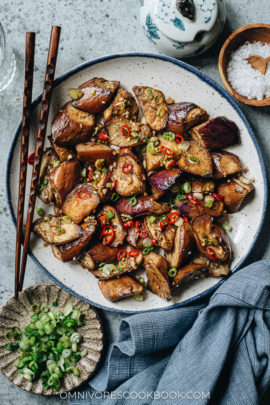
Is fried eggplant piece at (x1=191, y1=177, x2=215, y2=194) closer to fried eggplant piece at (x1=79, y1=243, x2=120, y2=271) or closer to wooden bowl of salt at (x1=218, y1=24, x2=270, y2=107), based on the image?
Answer: wooden bowl of salt at (x1=218, y1=24, x2=270, y2=107)

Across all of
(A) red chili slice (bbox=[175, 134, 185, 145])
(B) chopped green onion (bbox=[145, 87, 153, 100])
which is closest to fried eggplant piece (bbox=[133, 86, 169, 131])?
(B) chopped green onion (bbox=[145, 87, 153, 100])

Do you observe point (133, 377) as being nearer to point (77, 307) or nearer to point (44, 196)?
point (77, 307)

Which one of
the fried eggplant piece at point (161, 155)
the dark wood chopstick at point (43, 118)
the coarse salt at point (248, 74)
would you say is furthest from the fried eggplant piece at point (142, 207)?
the coarse salt at point (248, 74)

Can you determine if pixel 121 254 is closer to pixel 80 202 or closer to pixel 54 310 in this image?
pixel 80 202

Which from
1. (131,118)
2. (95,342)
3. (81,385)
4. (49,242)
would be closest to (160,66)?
(131,118)

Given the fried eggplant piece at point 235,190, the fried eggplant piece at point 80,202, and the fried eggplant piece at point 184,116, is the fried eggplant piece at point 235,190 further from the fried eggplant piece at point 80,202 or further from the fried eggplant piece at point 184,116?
the fried eggplant piece at point 80,202
